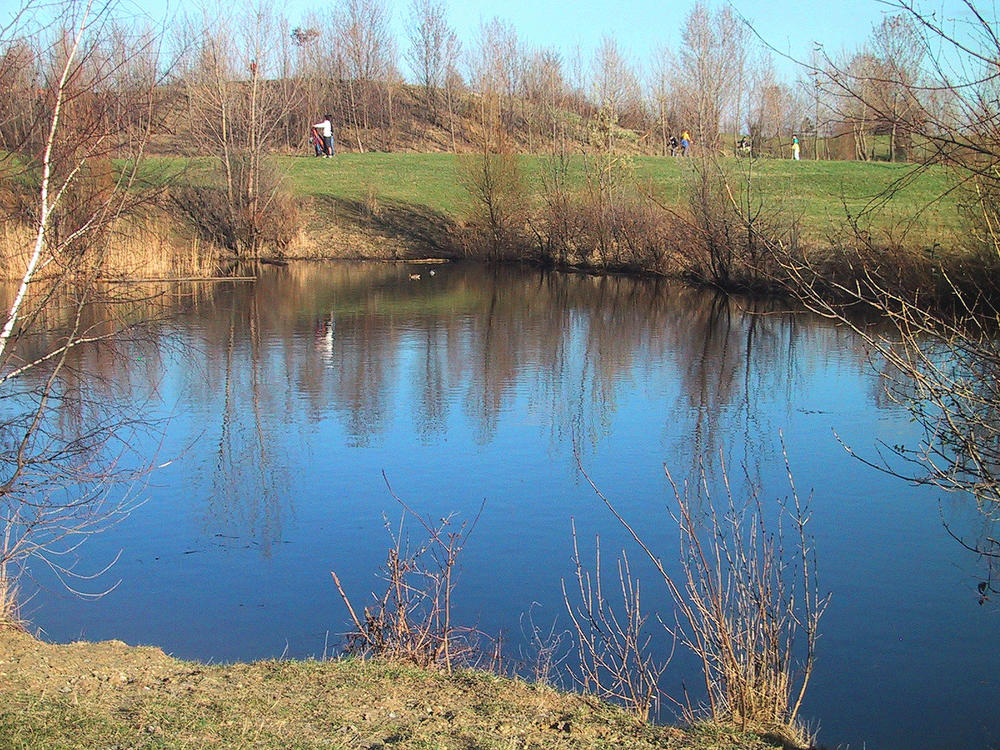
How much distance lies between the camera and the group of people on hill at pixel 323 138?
47.6m

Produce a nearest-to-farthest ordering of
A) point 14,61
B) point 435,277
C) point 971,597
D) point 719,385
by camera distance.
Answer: point 14,61
point 971,597
point 719,385
point 435,277

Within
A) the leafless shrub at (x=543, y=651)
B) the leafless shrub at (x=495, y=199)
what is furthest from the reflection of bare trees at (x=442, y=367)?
the leafless shrub at (x=495, y=199)

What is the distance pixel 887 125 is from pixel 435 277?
26.1 meters

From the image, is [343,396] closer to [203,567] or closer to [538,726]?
[203,567]

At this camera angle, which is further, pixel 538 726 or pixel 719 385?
pixel 719 385

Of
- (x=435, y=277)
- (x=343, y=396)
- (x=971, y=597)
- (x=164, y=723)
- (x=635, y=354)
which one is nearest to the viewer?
(x=164, y=723)

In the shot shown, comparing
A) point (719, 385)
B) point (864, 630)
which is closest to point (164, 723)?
point (864, 630)

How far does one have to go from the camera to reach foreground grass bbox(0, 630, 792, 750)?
14.0ft

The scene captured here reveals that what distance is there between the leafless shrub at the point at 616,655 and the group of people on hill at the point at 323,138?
42.5m

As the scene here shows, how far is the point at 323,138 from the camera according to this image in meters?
48.7

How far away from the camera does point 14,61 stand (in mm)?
5621

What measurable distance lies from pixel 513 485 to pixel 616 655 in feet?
11.6

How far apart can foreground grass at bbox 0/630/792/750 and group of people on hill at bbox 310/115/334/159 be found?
43929 millimetres

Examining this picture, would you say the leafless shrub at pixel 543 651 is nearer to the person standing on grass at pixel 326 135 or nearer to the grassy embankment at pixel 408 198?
the grassy embankment at pixel 408 198
